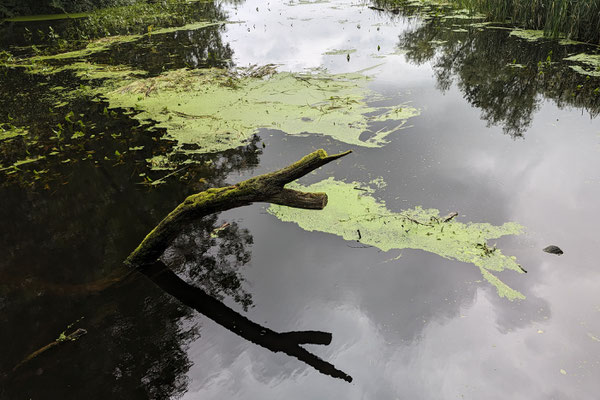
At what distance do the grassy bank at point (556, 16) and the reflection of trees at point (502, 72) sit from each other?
1.37ft

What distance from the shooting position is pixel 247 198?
8.78 feet

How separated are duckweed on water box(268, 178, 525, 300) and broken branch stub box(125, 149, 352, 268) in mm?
786

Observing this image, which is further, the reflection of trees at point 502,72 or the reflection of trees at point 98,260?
the reflection of trees at point 502,72

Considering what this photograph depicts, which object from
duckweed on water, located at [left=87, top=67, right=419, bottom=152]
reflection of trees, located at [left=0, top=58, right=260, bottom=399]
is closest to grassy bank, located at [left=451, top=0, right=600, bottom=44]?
duckweed on water, located at [left=87, top=67, right=419, bottom=152]

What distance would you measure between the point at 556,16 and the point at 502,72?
90.1 inches

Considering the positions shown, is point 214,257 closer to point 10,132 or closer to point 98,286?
point 98,286

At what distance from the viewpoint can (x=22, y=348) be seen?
96.3 inches

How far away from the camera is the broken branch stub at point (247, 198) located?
2.50 meters

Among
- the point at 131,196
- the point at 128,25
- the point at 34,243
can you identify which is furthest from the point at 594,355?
the point at 128,25

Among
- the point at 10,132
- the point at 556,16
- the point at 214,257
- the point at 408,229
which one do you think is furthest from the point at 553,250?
the point at 10,132

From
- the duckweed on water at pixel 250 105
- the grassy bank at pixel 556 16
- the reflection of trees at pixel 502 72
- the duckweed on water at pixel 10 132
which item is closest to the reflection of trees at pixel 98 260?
the duckweed on water at pixel 10 132

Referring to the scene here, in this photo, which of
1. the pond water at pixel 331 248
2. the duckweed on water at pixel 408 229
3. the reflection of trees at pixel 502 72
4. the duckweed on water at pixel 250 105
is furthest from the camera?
the reflection of trees at pixel 502 72

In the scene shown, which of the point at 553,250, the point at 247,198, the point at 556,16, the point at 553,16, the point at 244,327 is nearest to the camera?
the point at 244,327

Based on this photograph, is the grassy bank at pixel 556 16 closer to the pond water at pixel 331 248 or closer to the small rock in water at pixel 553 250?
the pond water at pixel 331 248
